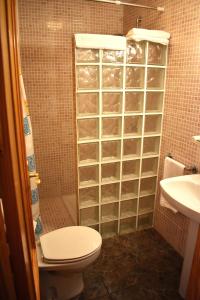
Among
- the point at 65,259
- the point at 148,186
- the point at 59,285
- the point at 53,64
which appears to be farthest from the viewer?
the point at 53,64

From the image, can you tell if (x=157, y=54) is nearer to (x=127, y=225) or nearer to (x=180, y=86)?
(x=180, y=86)

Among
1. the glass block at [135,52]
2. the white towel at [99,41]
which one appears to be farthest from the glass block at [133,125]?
the white towel at [99,41]

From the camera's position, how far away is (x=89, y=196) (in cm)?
204

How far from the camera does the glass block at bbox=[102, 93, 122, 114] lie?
181cm

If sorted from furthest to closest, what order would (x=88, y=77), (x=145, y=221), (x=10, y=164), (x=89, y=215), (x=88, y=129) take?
(x=145, y=221), (x=89, y=215), (x=88, y=129), (x=88, y=77), (x=10, y=164)

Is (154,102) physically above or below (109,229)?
above

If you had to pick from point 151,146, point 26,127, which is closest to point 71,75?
point 151,146

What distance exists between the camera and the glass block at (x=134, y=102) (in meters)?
1.89

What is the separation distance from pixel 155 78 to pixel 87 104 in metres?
0.67

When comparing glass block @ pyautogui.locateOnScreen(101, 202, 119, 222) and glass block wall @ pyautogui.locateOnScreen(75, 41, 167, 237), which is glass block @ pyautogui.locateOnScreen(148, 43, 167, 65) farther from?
glass block @ pyautogui.locateOnScreen(101, 202, 119, 222)

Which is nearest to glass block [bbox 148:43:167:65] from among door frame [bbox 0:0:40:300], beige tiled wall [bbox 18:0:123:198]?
beige tiled wall [bbox 18:0:123:198]

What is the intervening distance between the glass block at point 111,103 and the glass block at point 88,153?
0.31 metres

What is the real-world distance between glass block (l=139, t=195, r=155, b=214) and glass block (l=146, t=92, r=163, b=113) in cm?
87

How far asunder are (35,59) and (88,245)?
1.94 m
